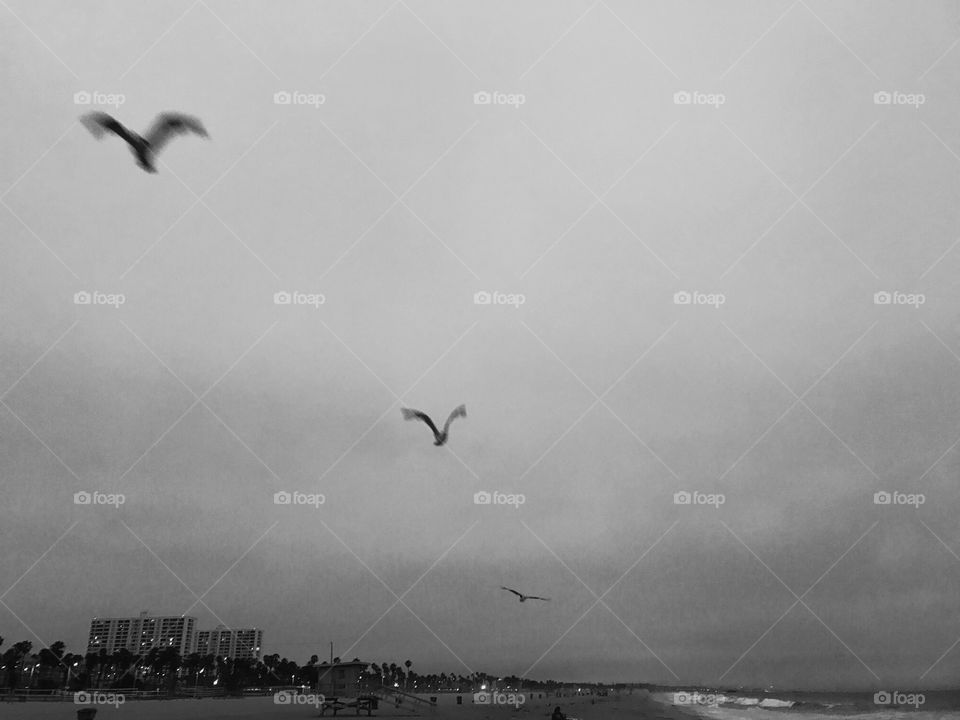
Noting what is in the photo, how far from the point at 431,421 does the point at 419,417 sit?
0.36 m

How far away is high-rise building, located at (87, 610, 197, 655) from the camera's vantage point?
289 ft

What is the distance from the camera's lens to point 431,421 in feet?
64.6

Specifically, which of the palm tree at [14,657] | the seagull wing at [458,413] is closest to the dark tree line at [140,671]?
the palm tree at [14,657]

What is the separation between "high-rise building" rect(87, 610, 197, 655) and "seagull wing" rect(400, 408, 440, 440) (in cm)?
7998

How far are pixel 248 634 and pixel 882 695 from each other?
108m

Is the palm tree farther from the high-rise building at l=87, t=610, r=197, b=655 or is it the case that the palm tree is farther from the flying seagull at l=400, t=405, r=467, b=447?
the flying seagull at l=400, t=405, r=467, b=447

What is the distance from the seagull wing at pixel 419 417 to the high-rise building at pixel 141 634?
3149 inches

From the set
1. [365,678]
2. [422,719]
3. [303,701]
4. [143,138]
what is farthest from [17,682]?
[143,138]

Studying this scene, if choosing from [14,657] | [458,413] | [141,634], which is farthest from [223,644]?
[458,413]

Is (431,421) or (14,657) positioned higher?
(431,421)

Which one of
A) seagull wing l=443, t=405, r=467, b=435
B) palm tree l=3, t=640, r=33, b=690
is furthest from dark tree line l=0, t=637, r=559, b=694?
seagull wing l=443, t=405, r=467, b=435

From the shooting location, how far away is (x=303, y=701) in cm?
4400

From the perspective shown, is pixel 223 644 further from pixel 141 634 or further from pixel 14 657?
pixel 14 657

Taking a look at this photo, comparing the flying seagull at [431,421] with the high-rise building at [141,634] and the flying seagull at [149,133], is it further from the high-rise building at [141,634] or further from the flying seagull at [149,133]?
the high-rise building at [141,634]
